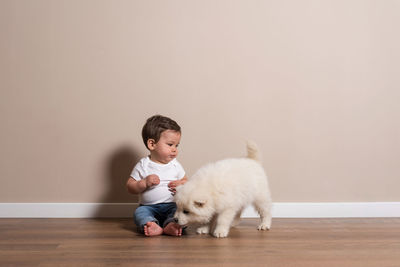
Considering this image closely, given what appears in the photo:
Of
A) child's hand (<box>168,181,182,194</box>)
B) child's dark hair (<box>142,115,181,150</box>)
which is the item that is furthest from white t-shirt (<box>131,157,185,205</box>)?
child's dark hair (<box>142,115,181,150</box>)

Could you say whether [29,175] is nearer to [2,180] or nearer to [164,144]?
[2,180]

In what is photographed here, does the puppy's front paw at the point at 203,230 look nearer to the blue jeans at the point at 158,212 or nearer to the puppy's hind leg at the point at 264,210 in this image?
the blue jeans at the point at 158,212

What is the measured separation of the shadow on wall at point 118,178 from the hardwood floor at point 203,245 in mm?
191

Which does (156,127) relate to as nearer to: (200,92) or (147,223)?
(200,92)

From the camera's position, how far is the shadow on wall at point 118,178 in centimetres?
265

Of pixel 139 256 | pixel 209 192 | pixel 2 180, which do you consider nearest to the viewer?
pixel 139 256

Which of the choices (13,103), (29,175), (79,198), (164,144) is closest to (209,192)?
(164,144)

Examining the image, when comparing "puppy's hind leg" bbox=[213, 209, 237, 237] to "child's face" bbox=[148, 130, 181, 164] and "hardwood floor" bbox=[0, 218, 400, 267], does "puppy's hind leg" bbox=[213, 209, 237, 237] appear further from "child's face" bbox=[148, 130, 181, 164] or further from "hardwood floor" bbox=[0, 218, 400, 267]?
"child's face" bbox=[148, 130, 181, 164]

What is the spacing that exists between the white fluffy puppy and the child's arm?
213 millimetres

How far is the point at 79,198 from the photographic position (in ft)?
8.66

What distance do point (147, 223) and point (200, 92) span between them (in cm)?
95

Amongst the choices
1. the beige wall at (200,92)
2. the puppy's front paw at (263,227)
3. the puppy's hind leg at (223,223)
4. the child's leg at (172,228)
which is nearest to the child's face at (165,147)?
the beige wall at (200,92)

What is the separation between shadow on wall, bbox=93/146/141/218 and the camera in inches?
104

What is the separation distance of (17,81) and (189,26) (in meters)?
1.15
